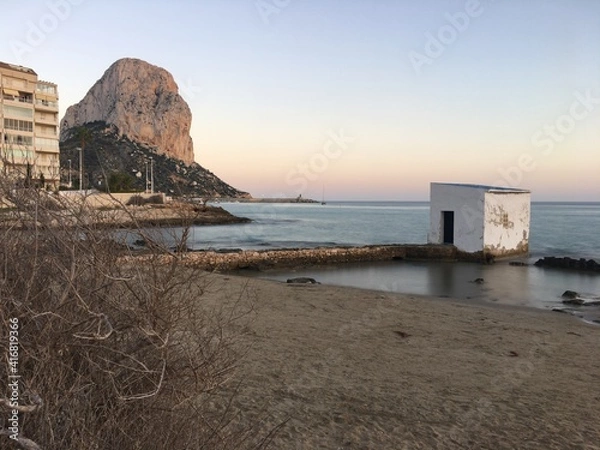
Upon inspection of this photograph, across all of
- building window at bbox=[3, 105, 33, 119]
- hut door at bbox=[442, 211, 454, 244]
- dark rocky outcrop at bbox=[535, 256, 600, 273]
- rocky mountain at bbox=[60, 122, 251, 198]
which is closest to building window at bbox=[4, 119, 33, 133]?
building window at bbox=[3, 105, 33, 119]

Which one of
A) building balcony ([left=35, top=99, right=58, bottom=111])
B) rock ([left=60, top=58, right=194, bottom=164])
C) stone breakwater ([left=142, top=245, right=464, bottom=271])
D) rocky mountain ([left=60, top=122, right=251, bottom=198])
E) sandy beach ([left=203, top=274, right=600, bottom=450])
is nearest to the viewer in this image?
sandy beach ([left=203, top=274, right=600, bottom=450])

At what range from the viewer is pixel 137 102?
454ft

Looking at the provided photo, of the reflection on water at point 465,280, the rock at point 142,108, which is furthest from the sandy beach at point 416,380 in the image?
the rock at point 142,108

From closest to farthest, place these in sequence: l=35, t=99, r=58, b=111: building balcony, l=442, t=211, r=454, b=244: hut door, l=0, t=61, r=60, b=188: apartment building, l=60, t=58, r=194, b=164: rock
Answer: l=442, t=211, r=454, b=244: hut door < l=0, t=61, r=60, b=188: apartment building < l=35, t=99, r=58, b=111: building balcony < l=60, t=58, r=194, b=164: rock

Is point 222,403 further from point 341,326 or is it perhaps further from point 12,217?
point 341,326

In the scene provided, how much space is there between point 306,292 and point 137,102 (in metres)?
137

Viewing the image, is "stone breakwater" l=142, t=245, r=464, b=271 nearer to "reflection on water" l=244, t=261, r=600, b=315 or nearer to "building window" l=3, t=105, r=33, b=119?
"reflection on water" l=244, t=261, r=600, b=315

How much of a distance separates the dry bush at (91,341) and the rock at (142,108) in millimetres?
134290

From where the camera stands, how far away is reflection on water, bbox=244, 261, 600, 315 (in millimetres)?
17109

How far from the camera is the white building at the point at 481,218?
26.6m

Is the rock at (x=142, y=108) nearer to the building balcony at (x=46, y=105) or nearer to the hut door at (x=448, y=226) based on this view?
the building balcony at (x=46, y=105)

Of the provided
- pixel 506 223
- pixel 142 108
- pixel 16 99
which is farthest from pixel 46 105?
pixel 142 108

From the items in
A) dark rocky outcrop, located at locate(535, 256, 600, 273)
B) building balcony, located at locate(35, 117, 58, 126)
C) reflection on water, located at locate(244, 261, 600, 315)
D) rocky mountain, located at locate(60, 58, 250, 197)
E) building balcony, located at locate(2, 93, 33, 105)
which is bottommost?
reflection on water, located at locate(244, 261, 600, 315)

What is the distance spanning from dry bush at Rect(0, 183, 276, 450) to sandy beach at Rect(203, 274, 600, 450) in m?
1.38
